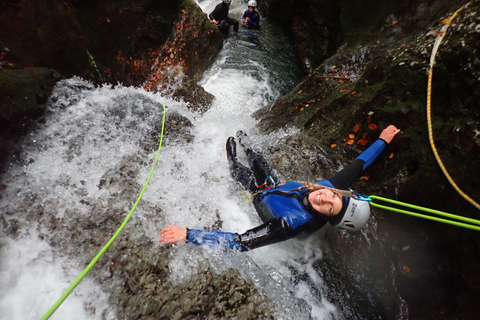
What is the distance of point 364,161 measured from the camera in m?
3.03

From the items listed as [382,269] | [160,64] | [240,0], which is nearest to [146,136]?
[160,64]

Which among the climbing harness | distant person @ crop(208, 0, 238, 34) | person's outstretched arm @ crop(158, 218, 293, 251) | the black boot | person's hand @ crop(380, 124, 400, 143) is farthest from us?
distant person @ crop(208, 0, 238, 34)

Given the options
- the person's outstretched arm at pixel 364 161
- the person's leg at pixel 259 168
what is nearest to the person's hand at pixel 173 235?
the person's leg at pixel 259 168

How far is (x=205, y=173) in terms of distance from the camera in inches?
161

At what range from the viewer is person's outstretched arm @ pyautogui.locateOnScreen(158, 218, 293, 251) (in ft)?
8.59

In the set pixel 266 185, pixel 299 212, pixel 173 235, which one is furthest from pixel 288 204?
pixel 173 235

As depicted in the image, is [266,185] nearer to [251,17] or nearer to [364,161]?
[364,161]

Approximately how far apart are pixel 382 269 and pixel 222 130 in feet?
12.5

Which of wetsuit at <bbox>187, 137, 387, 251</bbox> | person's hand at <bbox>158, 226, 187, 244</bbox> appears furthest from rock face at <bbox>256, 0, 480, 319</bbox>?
person's hand at <bbox>158, 226, 187, 244</bbox>

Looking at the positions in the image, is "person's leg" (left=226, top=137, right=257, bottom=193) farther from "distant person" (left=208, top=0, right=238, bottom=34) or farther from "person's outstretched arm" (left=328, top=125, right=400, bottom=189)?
"distant person" (left=208, top=0, right=238, bottom=34)

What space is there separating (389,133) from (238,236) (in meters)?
2.31

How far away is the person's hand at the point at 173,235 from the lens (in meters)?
2.62

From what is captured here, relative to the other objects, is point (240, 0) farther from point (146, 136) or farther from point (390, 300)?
point (390, 300)

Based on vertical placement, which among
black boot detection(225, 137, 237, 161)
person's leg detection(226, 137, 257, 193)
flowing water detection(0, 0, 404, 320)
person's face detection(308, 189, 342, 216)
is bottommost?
flowing water detection(0, 0, 404, 320)
